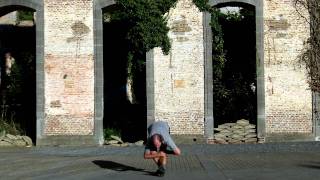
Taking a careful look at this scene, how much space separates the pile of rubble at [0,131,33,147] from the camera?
19766 mm

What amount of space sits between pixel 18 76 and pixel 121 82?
205 inches

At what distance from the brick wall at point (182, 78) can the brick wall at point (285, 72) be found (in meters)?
2.48

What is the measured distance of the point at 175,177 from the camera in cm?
1109

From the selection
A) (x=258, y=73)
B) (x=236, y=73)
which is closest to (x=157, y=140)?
(x=258, y=73)

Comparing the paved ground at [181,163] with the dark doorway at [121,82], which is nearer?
the paved ground at [181,163]

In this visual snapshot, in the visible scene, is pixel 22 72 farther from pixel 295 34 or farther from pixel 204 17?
pixel 295 34

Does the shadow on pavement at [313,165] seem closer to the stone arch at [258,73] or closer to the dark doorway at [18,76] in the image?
the stone arch at [258,73]

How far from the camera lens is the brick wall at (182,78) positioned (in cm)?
1964

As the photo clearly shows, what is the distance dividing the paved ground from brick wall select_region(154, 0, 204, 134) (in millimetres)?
1548

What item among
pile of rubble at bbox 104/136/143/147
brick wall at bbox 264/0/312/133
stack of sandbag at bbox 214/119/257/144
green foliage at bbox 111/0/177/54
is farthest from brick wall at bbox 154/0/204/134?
Answer: brick wall at bbox 264/0/312/133

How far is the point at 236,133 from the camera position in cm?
1978

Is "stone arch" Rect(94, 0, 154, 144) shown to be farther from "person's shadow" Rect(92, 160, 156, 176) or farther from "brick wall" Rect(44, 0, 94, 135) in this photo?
"person's shadow" Rect(92, 160, 156, 176)

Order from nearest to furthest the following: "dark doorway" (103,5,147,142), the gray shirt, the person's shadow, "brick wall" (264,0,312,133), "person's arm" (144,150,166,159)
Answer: the gray shirt → "person's arm" (144,150,166,159) → the person's shadow → "brick wall" (264,0,312,133) → "dark doorway" (103,5,147,142)

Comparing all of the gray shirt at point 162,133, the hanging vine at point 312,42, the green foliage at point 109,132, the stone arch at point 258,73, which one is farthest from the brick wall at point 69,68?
the gray shirt at point 162,133
